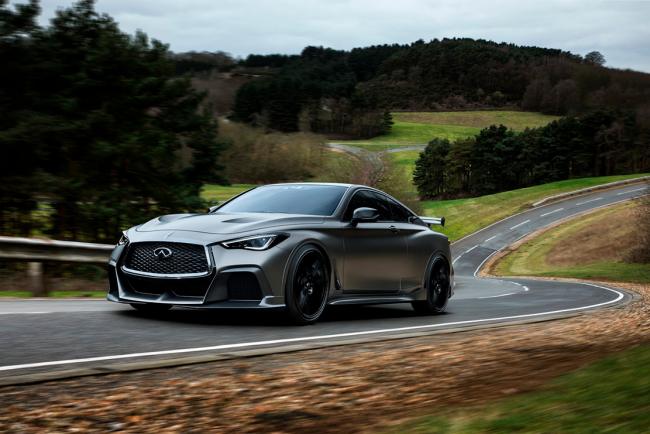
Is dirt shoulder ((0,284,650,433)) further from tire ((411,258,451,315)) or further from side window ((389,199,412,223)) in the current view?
tire ((411,258,451,315))

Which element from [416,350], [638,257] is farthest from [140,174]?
[638,257]

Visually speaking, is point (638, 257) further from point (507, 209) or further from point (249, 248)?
point (249, 248)

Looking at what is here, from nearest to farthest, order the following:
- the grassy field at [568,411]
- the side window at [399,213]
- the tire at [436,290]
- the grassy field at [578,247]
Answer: the grassy field at [568,411], the side window at [399,213], the tire at [436,290], the grassy field at [578,247]

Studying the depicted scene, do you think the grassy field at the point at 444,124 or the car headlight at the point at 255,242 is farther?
the grassy field at the point at 444,124

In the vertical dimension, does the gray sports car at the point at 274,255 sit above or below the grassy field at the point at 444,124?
below

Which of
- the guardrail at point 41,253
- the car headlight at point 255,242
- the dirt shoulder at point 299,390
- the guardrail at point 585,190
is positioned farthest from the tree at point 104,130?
the guardrail at point 585,190

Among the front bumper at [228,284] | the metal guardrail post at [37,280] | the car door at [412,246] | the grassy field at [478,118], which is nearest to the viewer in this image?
the front bumper at [228,284]

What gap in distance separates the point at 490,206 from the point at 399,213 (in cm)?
8247

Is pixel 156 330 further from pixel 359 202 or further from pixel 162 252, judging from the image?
pixel 359 202

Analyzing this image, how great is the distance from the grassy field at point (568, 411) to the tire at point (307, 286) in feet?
12.1

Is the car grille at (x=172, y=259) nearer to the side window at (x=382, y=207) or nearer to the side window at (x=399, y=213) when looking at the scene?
the side window at (x=382, y=207)

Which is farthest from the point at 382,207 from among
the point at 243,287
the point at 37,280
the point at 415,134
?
the point at 415,134

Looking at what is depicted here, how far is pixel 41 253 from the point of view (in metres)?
13.0

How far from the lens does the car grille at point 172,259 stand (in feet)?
27.0
